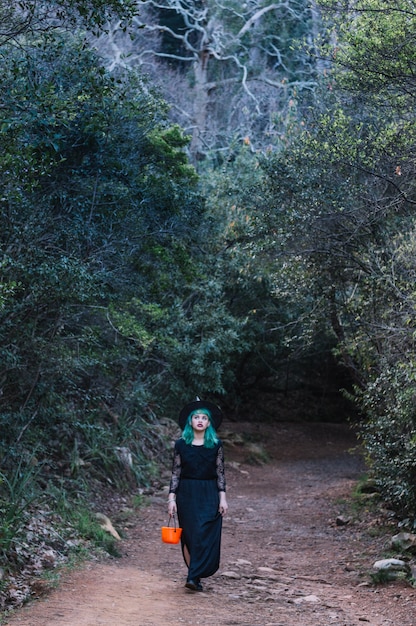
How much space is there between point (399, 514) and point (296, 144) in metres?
5.67

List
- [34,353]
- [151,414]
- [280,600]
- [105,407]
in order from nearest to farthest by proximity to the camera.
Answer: [280,600] < [34,353] < [105,407] < [151,414]

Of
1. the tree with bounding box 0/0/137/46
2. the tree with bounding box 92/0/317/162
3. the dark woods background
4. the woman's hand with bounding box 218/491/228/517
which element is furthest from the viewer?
the tree with bounding box 92/0/317/162

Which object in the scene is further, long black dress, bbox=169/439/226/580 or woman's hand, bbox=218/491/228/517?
woman's hand, bbox=218/491/228/517

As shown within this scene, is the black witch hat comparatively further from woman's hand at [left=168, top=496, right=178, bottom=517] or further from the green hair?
woman's hand at [left=168, top=496, right=178, bottom=517]

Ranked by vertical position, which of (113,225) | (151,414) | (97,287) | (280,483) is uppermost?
(113,225)

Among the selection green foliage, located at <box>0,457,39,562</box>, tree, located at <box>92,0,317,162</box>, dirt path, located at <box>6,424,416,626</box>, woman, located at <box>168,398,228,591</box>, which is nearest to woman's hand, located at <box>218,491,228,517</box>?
woman, located at <box>168,398,228,591</box>

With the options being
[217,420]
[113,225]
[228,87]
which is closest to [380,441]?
[217,420]

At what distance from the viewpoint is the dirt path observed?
6027 millimetres

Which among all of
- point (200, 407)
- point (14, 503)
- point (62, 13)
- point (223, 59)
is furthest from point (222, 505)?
point (223, 59)

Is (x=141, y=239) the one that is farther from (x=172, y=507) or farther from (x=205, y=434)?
(x=172, y=507)

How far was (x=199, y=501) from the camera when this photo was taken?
7016 millimetres

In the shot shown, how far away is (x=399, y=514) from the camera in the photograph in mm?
10086

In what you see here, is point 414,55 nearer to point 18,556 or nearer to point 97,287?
point 97,287

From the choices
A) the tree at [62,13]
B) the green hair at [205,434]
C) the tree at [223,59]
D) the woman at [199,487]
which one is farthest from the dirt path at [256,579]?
the tree at [223,59]
